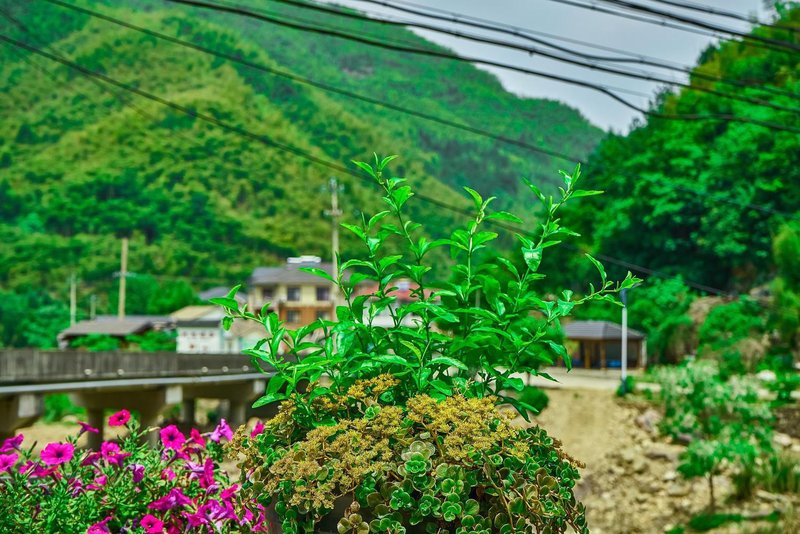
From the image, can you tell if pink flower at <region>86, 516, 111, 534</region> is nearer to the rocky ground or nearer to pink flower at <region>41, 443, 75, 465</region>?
pink flower at <region>41, 443, 75, 465</region>

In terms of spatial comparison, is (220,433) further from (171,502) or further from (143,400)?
(143,400)

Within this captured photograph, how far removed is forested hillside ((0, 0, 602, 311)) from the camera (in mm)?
75625

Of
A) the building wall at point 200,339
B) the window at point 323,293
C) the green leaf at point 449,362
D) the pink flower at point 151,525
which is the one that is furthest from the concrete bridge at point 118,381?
the window at point 323,293

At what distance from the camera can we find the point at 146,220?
77688mm

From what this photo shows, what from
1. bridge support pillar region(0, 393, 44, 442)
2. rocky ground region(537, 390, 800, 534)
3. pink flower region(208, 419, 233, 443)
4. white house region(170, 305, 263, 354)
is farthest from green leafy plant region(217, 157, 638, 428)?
white house region(170, 305, 263, 354)

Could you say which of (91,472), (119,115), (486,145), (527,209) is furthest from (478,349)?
(486,145)

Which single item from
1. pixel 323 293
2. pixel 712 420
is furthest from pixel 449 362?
pixel 323 293

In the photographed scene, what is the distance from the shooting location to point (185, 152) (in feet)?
287

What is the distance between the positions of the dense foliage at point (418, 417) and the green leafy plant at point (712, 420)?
580 inches

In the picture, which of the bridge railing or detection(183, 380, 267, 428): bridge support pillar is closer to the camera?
the bridge railing

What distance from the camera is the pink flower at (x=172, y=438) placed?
2.46m

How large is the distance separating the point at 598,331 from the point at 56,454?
31.7 meters

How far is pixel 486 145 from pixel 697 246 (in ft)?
287

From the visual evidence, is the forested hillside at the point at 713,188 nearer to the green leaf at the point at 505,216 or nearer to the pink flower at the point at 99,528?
the green leaf at the point at 505,216
